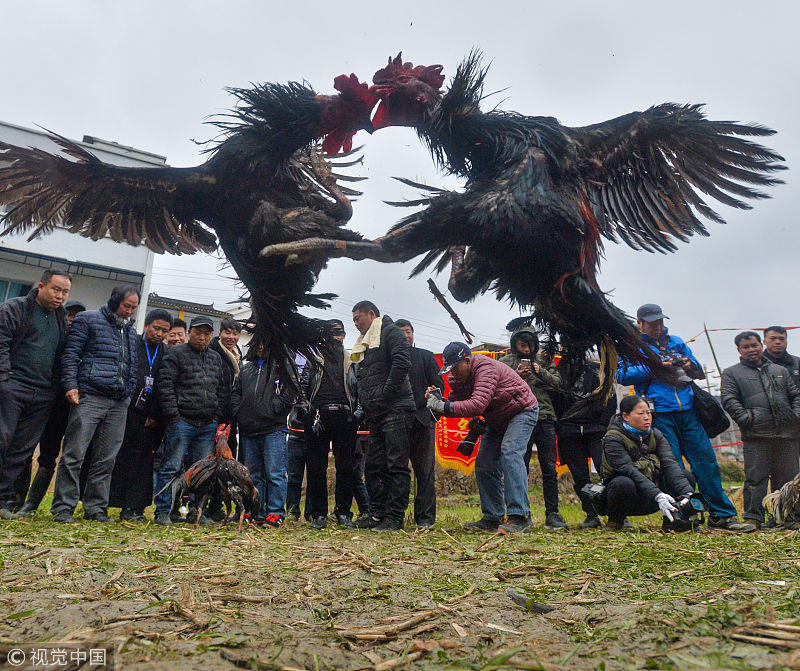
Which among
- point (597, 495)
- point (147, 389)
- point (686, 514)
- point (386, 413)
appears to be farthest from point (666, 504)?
point (147, 389)

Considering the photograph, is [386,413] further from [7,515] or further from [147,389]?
[7,515]

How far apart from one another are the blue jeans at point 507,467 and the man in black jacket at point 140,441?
10.1 ft

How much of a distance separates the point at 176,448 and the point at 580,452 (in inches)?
150

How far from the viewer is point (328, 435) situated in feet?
18.8

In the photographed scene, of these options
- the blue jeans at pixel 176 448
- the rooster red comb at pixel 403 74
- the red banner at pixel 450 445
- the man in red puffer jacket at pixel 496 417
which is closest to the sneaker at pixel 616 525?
the man in red puffer jacket at pixel 496 417

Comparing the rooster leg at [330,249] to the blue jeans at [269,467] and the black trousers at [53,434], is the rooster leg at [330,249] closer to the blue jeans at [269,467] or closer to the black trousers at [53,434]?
the blue jeans at [269,467]

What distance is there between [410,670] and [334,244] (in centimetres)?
226

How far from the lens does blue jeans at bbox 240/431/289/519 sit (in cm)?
533

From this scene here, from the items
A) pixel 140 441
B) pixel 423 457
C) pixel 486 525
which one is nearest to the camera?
pixel 486 525

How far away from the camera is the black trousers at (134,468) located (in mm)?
5410

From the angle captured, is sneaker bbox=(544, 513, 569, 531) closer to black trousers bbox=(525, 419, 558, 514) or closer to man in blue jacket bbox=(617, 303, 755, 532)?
black trousers bbox=(525, 419, 558, 514)

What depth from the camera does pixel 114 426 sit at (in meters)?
5.02

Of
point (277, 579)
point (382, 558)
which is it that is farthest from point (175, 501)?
point (277, 579)

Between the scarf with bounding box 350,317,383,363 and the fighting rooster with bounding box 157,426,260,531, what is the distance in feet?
4.60
